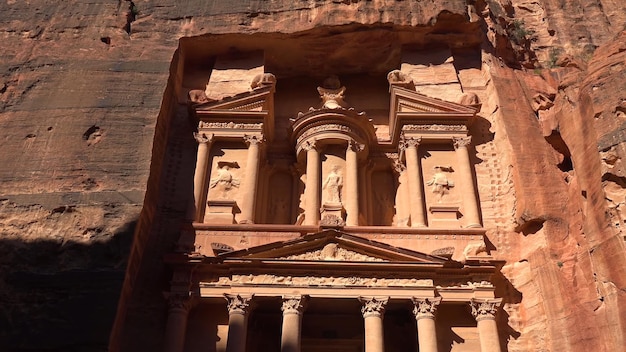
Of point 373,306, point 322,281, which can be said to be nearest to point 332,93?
point 322,281

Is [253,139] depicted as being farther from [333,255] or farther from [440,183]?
A: [440,183]

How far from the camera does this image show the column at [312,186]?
45.8ft

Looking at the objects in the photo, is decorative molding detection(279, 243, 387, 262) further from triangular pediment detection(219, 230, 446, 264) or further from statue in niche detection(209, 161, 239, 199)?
statue in niche detection(209, 161, 239, 199)

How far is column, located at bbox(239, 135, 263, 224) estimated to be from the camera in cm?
1378

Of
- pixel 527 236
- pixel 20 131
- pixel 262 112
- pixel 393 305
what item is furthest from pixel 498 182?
pixel 20 131

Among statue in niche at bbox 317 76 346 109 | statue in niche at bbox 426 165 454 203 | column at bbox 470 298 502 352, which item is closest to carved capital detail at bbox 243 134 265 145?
statue in niche at bbox 317 76 346 109

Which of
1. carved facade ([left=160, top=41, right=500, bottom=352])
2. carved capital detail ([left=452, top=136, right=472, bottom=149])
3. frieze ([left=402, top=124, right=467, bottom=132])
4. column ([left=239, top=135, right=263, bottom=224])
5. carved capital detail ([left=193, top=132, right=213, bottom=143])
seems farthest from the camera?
frieze ([left=402, top=124, right=467, bottom=132])

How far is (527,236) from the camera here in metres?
13.0

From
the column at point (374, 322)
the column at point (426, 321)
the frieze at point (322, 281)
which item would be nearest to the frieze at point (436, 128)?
the frieze at point (322, 281)

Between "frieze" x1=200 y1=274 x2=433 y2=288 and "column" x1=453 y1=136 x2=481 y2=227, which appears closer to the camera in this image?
"frieze" x1=200 y1=274 x2=433 y2=288

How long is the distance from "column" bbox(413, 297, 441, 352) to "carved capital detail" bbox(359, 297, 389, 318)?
64cm

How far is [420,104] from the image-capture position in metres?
15.8

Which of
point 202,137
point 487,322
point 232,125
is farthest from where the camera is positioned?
point 232,125

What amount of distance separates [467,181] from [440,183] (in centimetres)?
65
